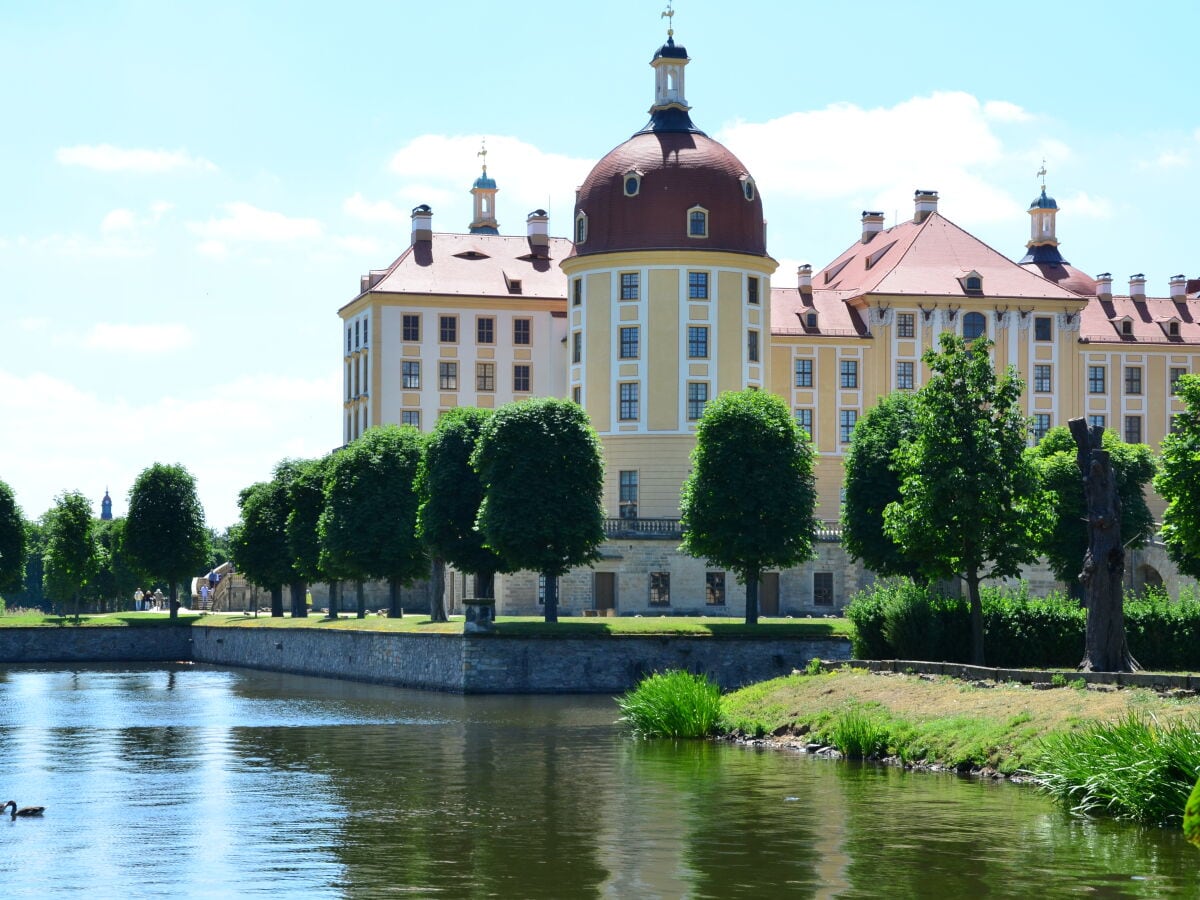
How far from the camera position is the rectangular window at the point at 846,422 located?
107 metres

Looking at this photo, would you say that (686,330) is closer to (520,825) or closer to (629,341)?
(629,341)

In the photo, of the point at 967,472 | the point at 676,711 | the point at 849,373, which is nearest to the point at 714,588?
the point at 849,373

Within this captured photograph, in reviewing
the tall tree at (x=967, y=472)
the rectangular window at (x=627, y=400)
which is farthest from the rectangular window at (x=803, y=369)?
the tall tree at (x=967, y=472)

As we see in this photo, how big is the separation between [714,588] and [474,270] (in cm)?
3385

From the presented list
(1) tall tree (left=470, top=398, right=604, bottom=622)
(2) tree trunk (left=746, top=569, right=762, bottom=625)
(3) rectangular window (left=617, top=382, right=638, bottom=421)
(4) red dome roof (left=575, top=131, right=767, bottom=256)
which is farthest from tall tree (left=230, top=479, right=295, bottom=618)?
(2) tree trunk (left=746, top=569, right=762, bottom=625)

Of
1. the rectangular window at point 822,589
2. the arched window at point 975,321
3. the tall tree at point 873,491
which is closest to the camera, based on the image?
the tall tree at point 873,491

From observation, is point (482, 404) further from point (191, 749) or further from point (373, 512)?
point (191, 749)

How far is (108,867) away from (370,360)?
83903 mm

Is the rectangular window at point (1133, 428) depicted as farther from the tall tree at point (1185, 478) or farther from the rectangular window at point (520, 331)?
the tall tree at point (1185, 478)

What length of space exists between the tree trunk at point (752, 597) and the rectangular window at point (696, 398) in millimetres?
19056

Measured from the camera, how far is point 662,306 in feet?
298

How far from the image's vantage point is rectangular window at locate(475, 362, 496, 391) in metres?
109

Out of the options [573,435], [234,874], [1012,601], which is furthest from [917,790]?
[573,435]

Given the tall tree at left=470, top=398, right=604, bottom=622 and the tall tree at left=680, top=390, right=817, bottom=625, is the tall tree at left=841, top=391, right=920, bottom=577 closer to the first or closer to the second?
the tall tree at left=680, top=390, right=817, bottom=625
